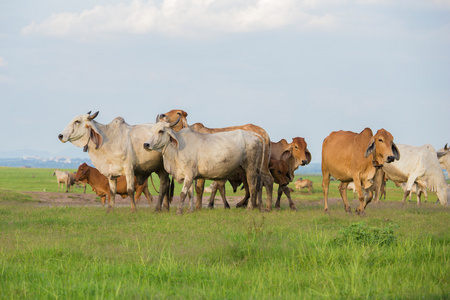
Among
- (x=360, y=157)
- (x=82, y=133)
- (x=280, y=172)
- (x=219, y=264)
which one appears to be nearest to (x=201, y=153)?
(x=280, y=172)

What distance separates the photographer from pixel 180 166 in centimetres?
1388

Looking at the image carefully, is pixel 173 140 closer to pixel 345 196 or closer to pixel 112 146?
pixel 112 146

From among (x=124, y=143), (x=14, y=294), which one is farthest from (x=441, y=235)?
(x=124, y=143)

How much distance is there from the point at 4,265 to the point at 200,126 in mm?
10067

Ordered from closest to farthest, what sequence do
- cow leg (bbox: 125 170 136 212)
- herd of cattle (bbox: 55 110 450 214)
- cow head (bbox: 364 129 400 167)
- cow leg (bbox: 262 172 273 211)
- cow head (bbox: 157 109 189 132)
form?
cow head (bbox: 364 129 400 167) < herd of cattle (bbox: 55 110 450 214) < cow leg (bbox: 125 170 136 212) < cow leg (bbox: 262 172 273 211) < cow head (bbox: 157 109 189 132)

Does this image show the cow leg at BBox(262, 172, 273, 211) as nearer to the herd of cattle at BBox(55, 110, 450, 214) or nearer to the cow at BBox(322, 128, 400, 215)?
the herd of cattle at BBox(55, 110, 450, 214)

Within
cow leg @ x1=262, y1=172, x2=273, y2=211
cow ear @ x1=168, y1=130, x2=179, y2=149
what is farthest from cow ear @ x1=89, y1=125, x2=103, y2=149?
cow leg @ x1=262, y1=172, x2=273, y2=211

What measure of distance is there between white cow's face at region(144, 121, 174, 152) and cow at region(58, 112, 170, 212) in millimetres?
1083

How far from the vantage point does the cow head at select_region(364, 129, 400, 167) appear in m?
13.1

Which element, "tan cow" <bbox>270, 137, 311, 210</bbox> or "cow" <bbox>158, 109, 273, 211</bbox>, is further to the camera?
"tan cow" <bbox>270, 137, 311, 210</bbox>

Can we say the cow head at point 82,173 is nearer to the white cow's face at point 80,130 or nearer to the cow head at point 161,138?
the white cow's face at point 80,130

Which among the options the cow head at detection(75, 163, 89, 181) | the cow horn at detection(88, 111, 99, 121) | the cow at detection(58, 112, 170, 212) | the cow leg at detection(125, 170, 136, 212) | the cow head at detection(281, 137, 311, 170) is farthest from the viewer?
the cow head at detection(75, 163, 89, 181)

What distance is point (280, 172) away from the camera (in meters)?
16.1

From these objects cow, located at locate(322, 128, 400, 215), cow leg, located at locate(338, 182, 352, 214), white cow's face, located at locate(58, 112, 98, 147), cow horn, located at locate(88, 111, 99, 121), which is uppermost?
cow horn, located at locate(88, 111, 99, 121)
